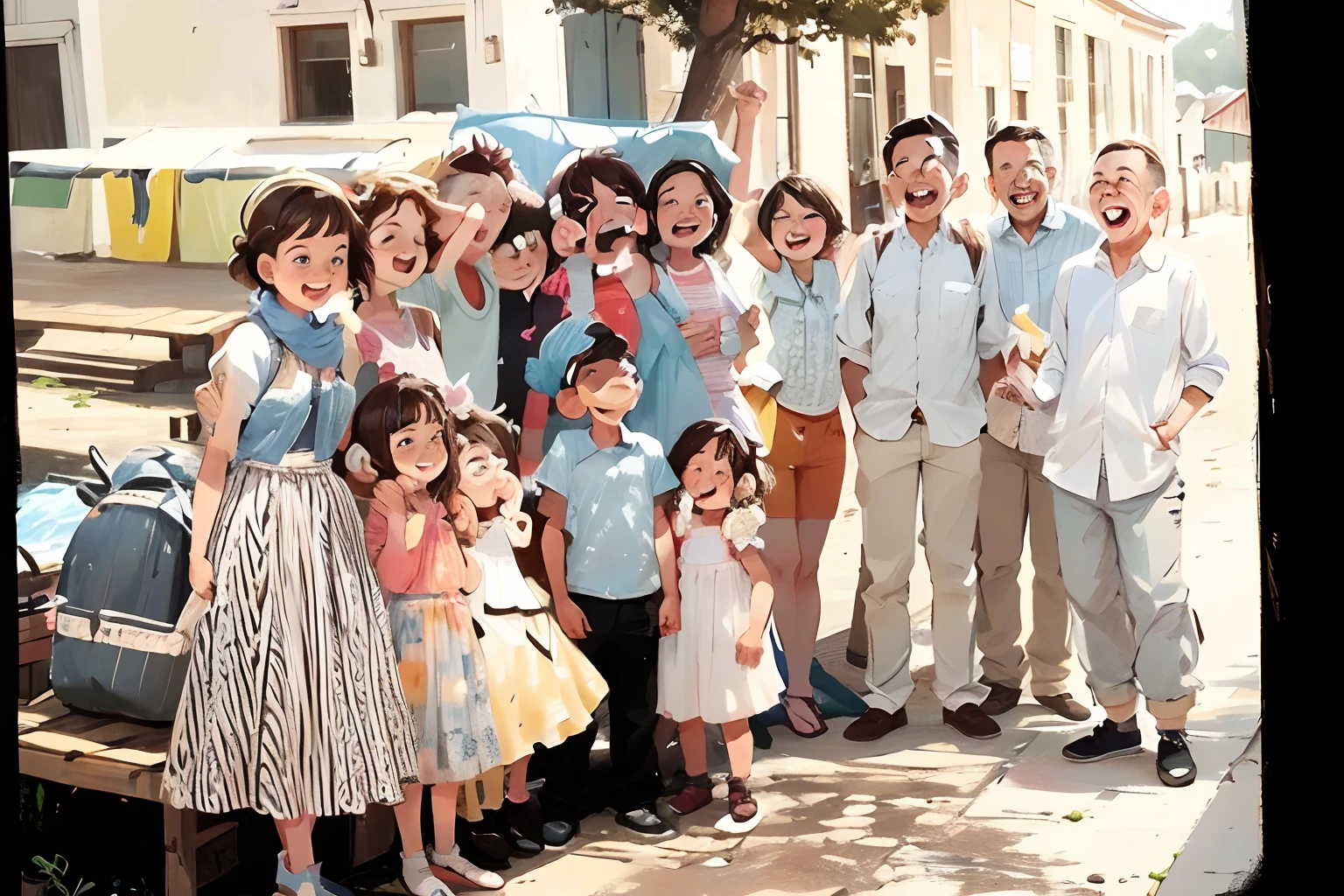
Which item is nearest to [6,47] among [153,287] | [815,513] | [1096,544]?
[153,287]

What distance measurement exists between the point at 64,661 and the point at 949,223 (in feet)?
9.57

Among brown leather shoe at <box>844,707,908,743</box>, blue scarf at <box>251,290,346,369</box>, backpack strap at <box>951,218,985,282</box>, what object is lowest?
brown leather shoe at <box>844,707,908,743</box>

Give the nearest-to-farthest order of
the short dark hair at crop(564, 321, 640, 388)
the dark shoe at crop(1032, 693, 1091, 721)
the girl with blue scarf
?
the girl with blue scarf
the short dark hair at crop(564, 321, 640, 388)
the dark shoe at crop(1032, 693, 1091, 721)

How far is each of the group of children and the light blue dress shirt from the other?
0.03 m

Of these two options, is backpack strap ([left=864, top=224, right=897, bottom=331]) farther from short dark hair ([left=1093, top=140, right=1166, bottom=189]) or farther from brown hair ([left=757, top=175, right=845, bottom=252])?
short dark hair ([left=1093, top=140, right=1166, bottom=189])

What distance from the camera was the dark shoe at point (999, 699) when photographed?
5.02 meters

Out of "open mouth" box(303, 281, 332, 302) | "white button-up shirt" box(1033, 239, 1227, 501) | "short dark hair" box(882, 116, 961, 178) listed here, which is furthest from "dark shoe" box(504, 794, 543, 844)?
"short dark hair" box(882, 116, 961, 178)

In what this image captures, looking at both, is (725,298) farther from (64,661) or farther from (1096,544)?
(64,661)

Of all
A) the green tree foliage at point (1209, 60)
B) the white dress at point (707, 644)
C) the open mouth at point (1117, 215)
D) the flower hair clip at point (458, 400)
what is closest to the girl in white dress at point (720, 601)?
the white dress at point (707, 644)

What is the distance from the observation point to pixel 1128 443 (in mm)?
4586

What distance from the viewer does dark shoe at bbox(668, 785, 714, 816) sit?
4.50 m

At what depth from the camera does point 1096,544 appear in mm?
4711

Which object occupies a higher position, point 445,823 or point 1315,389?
point 1315,389

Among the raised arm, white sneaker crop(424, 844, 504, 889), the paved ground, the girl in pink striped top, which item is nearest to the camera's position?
white sneaker crop(424, 844, 504, 889)
